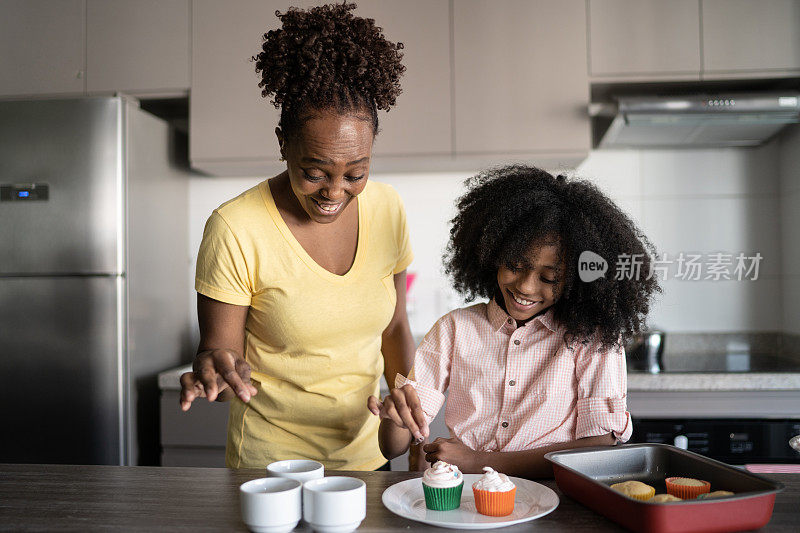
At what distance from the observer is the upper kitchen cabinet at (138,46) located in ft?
8.25

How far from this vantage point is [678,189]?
2.67m

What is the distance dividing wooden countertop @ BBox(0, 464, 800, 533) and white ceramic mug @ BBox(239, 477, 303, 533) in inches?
2.9

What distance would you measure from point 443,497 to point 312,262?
0.51m

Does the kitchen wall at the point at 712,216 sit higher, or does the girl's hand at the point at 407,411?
the kitchen wall at the point at 712,216

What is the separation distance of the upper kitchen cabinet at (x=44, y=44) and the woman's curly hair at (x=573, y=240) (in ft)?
6.22

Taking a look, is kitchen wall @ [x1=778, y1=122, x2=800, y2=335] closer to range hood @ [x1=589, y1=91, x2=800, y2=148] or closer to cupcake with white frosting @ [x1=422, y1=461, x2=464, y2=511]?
range hood @ [x1=589, y1=91, x2=800, y2=148]

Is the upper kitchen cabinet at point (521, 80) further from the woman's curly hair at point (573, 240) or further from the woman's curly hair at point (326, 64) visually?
the woman's curly hair at point (326, 64)

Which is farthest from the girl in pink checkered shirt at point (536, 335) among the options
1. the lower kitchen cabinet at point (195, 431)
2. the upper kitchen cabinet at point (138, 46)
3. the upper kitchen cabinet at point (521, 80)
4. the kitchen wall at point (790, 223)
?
the upper kitchen cabinet at point (138, 46)

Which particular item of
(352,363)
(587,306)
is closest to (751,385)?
(587,306)

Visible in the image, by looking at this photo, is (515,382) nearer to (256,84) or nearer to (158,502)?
(158,502)

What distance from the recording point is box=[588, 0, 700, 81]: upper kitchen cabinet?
7.71 feet

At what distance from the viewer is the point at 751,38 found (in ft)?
7.66

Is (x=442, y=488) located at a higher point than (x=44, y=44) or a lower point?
lower

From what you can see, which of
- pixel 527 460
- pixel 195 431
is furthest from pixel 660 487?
pixel 195 431
